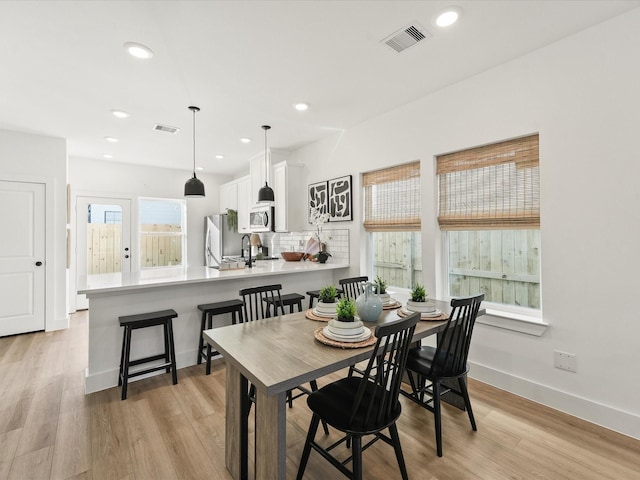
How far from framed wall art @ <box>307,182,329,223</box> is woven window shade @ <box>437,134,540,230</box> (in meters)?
1.71

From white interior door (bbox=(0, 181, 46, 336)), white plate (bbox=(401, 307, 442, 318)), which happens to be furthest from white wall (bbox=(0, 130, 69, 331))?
white plate (bbox=(401, 307, 442, 318))

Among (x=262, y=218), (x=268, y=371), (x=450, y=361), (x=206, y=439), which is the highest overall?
(x=262, y=218)

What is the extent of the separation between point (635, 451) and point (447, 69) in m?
2.95

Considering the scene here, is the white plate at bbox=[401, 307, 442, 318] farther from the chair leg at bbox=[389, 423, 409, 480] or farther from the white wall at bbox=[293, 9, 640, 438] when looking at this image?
the white wall at bbox=[293, 9, 640, 438]

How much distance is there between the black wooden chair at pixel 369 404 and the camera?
1.40 meters

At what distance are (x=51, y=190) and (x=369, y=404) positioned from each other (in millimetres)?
5105

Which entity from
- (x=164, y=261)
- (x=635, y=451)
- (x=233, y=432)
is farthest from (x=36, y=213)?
(x=635, y=451)

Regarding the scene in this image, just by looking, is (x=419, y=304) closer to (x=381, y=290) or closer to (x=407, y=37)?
(x=381, y=290)

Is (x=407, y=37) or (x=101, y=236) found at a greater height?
(x=407, y=37)

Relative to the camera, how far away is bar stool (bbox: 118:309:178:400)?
2592 millimetres

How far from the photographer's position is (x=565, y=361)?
229 cm

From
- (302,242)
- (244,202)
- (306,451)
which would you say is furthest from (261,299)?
(244,202)

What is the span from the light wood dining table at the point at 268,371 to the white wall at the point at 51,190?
3.89m

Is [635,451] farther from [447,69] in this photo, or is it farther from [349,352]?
[447,69]
